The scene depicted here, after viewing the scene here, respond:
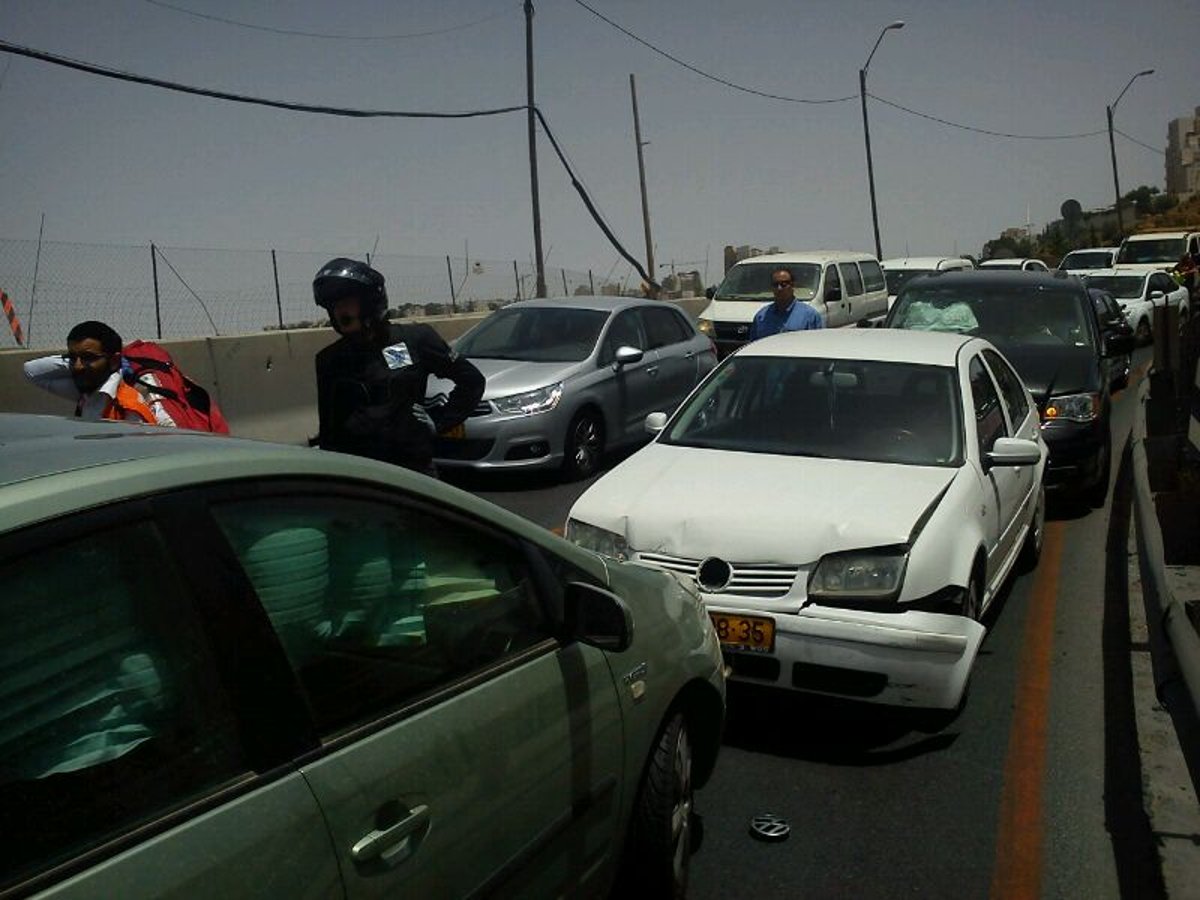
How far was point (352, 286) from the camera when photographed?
4.67 metres

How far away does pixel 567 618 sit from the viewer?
2.83 metres

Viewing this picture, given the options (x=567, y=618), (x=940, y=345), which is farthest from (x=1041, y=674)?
(x=567, y=618)

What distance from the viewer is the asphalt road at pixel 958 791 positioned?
3.74 meters

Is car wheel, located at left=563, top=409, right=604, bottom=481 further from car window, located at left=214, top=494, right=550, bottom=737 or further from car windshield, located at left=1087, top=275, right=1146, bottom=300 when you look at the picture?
car windshield, located at left=1087, top=275, right=1146, bottom=300

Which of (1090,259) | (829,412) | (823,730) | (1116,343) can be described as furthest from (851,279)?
(823,730)

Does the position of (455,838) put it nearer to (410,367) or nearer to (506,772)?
(506,772)

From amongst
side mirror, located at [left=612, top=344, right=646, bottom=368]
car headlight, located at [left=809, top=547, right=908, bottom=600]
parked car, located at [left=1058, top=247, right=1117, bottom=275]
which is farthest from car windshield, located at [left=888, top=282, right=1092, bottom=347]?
parked car, located at [left=1058, top=247, right=1117, bottom=275]

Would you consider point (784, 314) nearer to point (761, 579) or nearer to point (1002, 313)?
point (1002, 313)

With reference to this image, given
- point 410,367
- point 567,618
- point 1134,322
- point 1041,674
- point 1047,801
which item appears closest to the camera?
point 567,618

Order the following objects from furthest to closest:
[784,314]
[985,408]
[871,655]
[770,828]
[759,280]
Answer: [759,280]
[784,314]
[985,408]
[871,655]
[770,828]

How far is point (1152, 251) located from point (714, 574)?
3001 centimetres

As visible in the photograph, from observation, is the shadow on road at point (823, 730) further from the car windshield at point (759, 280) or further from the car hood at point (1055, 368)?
the car windshield at point (759, 280)

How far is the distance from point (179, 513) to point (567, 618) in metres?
1.08

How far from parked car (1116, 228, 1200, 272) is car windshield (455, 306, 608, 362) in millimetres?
23147
